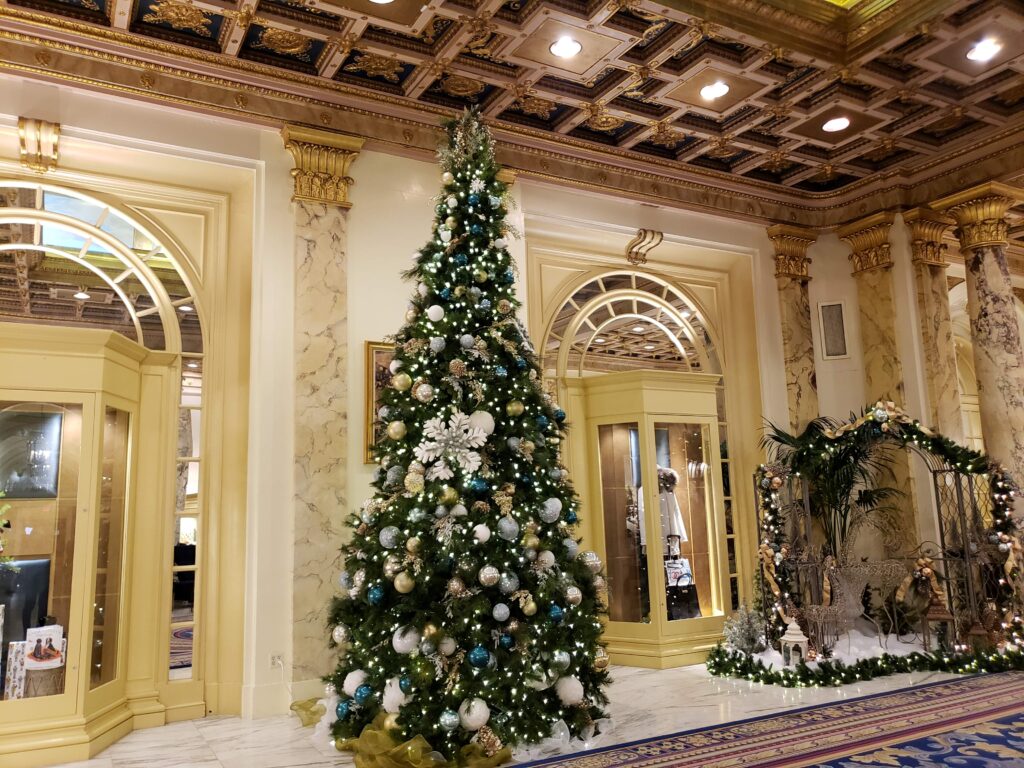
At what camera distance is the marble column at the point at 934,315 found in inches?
335

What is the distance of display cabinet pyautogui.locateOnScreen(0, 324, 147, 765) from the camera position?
194 inches

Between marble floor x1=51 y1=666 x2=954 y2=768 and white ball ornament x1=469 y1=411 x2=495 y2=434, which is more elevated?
white ball ornament x1=469 y1=411 x2=495 y2=434

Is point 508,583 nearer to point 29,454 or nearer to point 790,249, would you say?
point 29,454

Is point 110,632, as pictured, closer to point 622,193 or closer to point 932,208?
point 622,193

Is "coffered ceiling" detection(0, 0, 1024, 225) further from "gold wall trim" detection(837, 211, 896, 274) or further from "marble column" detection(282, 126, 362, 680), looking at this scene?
"gold wall trim" detection(837, 211, 896, 274)

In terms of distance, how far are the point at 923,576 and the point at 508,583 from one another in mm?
4431

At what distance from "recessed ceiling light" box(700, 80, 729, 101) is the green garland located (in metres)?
4.83

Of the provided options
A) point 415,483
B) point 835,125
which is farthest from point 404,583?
point 835,125

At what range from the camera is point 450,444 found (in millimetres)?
4727

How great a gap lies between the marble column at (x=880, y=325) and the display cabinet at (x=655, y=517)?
1889 millimetres

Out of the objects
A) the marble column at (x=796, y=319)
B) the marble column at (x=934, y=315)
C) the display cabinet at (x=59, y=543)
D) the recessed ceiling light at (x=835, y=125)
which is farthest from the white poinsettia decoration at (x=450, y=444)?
the marble column at (x=934, y=315)

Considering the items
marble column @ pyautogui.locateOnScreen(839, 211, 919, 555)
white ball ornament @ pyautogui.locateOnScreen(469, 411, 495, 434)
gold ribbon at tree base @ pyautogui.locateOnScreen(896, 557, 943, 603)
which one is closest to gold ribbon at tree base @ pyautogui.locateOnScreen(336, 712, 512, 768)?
white ball ornament @ pyautogui.locateOnScreen(469, 411, 495, 434)

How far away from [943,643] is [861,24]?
526 centimetres

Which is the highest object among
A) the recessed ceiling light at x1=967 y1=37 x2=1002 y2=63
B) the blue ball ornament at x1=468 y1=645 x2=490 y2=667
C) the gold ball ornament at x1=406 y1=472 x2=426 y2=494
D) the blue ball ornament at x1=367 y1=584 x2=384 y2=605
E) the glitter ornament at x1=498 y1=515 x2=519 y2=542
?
the recessed ceiling light at x1=967 y1=37 x2=1002 y2=63
